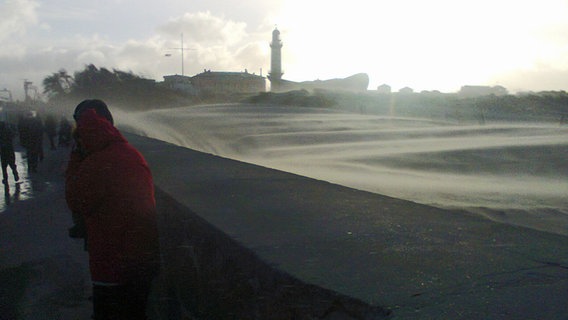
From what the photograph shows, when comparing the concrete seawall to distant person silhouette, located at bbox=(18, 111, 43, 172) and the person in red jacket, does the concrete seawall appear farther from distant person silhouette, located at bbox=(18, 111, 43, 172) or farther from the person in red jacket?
distant person silhouette, located at bbox=(18, 111, 43, 172)

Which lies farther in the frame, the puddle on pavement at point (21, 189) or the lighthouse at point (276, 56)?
the lighthouse at point (276, 56)

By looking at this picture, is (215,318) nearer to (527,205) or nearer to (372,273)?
(372,273)

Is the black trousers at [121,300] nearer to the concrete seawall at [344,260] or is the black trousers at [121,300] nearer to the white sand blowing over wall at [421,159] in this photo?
the concrete seawall at [344,260]

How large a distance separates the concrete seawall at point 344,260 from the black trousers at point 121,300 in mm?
470

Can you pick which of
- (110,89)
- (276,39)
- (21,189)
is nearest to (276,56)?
(276,39)

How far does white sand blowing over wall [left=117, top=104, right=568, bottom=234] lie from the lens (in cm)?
997

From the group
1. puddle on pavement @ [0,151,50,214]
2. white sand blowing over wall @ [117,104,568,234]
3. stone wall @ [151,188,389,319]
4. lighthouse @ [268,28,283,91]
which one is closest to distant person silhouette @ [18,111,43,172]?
puddle on pavement @ [0,151,50,214]

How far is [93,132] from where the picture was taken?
3.22 m

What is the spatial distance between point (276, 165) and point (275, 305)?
42.7ft

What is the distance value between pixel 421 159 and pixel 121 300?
13.3 metres

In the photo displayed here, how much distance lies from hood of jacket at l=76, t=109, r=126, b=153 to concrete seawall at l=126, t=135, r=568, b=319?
3.01 ft

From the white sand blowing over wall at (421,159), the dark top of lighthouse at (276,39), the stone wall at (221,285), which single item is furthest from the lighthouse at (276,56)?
the stone wall at (221,285)

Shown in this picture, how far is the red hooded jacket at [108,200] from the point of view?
3.18 metres

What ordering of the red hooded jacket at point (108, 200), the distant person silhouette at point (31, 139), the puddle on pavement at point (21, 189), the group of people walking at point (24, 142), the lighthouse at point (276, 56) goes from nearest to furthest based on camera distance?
the red hooded jacket at point (108, 200), the puddle on pavement at point (21, 189), the group of people walking at point (24, 142), the distant person silhouette at point (31, 139), the lighthouse at point (276, 56)
